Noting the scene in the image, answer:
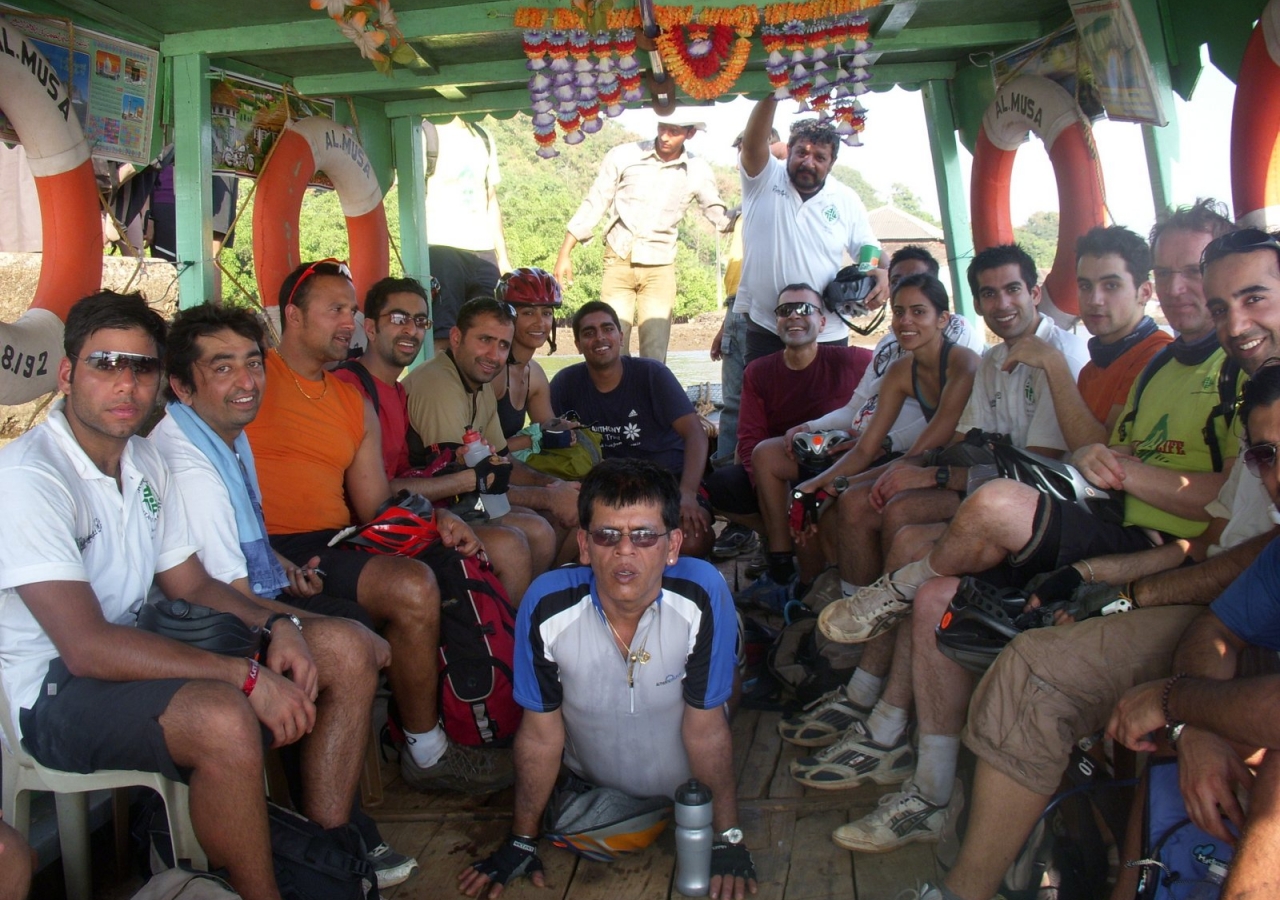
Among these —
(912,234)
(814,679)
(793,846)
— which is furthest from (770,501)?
(912,234)

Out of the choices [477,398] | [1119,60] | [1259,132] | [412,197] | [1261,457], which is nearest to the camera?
[1261,457]

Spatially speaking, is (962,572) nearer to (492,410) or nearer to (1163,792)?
(1163,792)

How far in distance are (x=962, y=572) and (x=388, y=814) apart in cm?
164

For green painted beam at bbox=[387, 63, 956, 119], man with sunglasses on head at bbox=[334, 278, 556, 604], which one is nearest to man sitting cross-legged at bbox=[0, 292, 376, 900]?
man with sunglasses on head at bbox=[334, 278, 556, 604]

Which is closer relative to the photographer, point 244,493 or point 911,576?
point 244,493

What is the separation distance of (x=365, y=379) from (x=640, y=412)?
59.5 inches

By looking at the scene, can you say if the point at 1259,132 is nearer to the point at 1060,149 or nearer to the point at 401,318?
the point at 1060,149

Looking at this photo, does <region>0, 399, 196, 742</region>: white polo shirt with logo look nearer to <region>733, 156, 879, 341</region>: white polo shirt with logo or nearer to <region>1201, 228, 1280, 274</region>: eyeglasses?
<region>1201, 228, 1280, 274</region>: eyeglasses

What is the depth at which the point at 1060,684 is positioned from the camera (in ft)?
6.49

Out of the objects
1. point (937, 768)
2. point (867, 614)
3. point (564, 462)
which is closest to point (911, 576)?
point (867, 614)

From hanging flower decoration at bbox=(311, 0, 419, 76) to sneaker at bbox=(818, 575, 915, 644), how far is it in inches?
123

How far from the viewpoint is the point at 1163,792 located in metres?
1.71

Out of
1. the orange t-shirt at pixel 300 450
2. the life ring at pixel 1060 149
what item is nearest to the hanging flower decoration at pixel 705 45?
the life ring at pixel 1060 149

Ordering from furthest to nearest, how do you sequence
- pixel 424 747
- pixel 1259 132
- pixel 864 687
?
pixel 1259 132 < pixel 864 687 < pixel 424 747
